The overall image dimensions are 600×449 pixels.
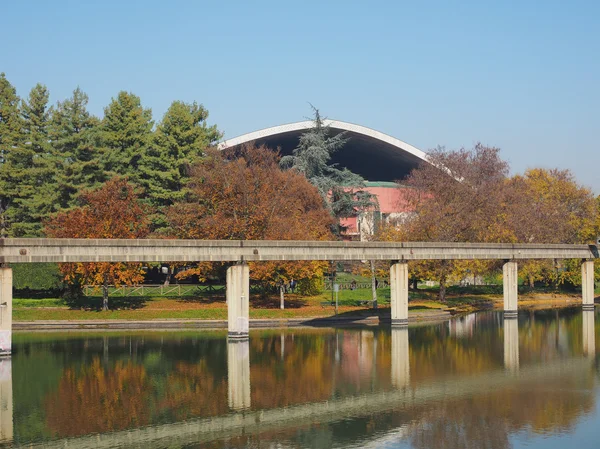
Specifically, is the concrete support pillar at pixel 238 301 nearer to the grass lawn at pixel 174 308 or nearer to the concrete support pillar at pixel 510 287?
the grass lawn at pixel 174 308

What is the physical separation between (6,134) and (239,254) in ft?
114

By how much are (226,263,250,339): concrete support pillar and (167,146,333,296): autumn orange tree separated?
1211 centimetres

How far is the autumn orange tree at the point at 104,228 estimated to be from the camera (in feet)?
198

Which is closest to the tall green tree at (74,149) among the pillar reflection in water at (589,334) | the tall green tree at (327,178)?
the tall green tree at (327,178)

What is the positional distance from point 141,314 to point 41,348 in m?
13.8

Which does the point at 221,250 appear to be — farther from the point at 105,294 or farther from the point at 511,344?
the point at 511,344

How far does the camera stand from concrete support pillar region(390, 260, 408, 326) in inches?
2266

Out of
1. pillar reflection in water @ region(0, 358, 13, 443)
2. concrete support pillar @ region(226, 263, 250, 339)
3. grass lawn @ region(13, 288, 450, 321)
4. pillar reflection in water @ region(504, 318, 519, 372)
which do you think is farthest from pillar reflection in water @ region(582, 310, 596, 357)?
pillar reflection in water @ region(0, 358, 13, 443)

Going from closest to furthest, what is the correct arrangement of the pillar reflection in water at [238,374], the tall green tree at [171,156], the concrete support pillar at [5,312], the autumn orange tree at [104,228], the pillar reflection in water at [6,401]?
the pillar reflection in water at [6,401] → the pillar reflection in water at [238,374] → the concrete support pillar at [5,312] → the autumn orange tree at [104,228] → the tall green tree at [171,156]

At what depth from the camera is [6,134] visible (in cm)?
→ 7369

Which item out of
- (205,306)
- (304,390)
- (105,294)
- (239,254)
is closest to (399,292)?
(239,254)

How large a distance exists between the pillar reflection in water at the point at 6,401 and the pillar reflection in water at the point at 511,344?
23.2 m

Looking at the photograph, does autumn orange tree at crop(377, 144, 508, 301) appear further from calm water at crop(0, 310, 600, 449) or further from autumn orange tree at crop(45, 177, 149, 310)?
autumn orange tree at crop(45, 177, 149, 310)

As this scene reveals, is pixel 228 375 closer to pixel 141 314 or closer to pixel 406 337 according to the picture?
pixel 406 337
